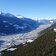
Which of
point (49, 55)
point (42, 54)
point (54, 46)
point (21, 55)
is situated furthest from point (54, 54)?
point (21, 55)

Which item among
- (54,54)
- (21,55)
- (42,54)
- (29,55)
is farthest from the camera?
(21,55)

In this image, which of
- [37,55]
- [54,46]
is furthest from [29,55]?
[54,46]

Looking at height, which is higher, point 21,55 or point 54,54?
point 54,54

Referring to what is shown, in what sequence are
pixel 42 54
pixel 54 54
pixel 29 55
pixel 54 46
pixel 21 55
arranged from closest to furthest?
pixel 54 54
pixel 54 46
pixel 42 54
pixel 29 55
pixel 21 55

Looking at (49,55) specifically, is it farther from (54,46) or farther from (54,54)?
(54,46)

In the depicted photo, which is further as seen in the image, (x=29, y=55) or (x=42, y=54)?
(x=29, y=55)

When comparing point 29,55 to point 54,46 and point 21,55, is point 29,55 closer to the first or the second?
point 21,55

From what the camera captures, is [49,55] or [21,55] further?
[21,55]

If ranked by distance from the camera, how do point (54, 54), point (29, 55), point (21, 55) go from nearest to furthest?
→ point (54, 54)
point (29, 55)
point (21, 55)

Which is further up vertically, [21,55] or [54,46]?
[54,46]
